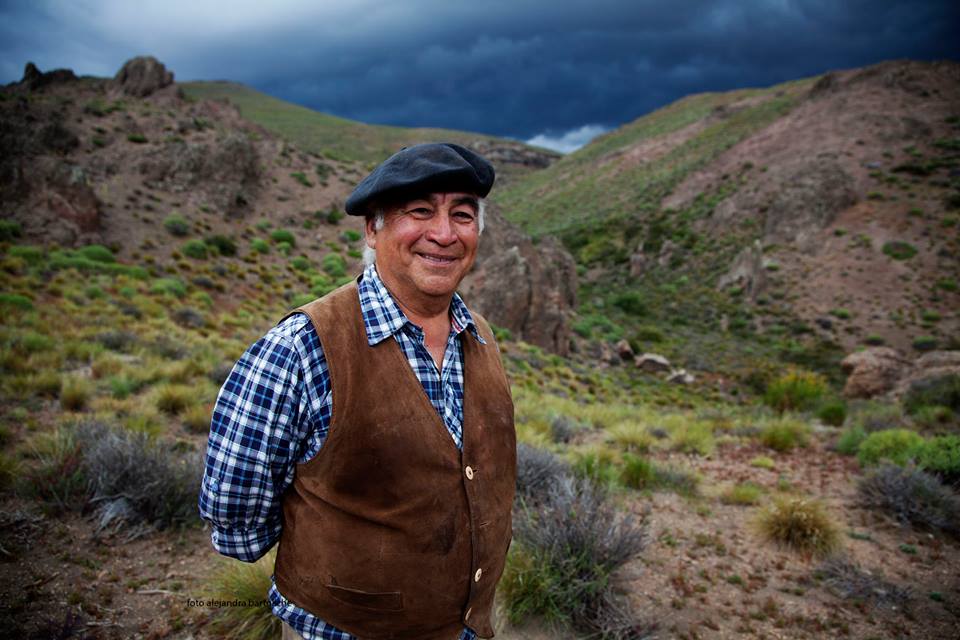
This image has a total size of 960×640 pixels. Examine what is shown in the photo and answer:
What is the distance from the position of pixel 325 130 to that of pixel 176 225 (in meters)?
80.3

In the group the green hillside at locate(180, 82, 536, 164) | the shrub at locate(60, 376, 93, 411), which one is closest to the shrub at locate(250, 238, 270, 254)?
the shrub at locate(60, 376, 93, 411)

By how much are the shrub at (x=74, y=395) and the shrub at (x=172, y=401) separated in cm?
79

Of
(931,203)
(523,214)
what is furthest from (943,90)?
(523,214)

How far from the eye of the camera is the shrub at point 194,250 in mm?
18281

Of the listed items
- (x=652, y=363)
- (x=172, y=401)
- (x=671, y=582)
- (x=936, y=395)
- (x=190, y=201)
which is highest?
(x=190, y=201)

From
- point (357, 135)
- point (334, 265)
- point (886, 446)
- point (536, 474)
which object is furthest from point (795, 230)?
point (357, 135)

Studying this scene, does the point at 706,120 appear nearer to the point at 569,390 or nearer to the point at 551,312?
the point at 551,312

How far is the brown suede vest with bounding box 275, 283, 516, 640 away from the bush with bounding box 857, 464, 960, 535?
5899mm

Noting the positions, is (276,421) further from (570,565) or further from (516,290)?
(516,290)

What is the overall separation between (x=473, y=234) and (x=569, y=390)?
1446 centimetres

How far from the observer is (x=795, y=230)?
3291 cm

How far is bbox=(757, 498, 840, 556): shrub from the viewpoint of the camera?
15.4 feet

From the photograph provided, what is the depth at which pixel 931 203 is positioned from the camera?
30688 mm

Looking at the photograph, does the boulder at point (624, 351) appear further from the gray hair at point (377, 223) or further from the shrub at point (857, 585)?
the gray hair at point (377, 223)
